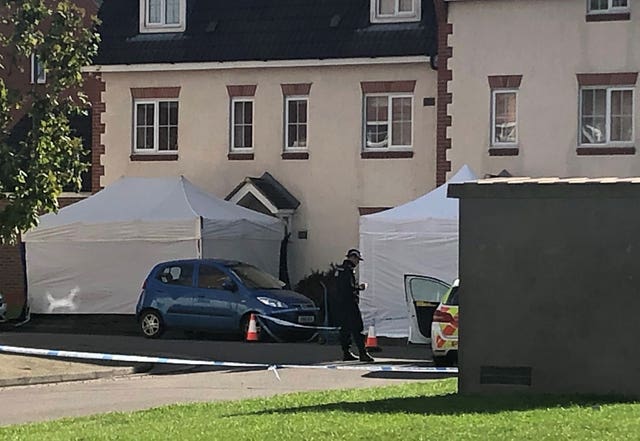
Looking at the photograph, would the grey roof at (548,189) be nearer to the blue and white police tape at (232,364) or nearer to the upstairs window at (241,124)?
the blue and white police tape at (232,364)

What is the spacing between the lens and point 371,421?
11.7 metres

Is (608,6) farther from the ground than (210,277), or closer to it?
farther from the ground

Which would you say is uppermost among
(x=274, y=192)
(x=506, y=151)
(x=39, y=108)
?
(x=39, y=108)

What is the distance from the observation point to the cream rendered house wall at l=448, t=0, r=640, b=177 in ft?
101

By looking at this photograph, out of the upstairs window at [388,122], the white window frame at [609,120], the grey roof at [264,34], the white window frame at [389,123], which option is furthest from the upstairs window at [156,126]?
the white window frame at [609,120]

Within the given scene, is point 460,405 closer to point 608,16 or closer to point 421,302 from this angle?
point 421,302

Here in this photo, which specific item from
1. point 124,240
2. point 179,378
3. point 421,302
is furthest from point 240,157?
point 179,378

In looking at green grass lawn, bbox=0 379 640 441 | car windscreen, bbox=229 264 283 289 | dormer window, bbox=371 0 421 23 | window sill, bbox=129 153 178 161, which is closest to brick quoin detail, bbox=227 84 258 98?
window sill, bbox=129 153 178 161

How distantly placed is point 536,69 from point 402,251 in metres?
5.20

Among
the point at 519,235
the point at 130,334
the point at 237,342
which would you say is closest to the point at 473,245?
the point at 519,235

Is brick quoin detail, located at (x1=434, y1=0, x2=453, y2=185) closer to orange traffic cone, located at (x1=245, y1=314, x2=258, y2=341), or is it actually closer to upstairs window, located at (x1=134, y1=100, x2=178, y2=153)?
orange traffic cone, located at (x1=245, y1=314, x2=258, y2=341)

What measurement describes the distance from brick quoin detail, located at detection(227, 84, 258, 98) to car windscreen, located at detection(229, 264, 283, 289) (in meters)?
7.21

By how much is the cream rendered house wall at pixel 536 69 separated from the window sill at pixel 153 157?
748cm

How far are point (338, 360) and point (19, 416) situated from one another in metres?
8.67
